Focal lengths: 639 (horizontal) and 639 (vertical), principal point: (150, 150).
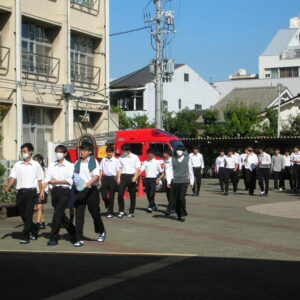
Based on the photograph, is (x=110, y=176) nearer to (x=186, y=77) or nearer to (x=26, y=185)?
(x=26, y=185)

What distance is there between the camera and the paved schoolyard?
25.5 ft

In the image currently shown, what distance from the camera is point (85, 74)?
32.2 metres

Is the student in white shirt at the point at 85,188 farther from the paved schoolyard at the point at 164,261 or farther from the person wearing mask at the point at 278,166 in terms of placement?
the person wearing mask at the point at 278,166

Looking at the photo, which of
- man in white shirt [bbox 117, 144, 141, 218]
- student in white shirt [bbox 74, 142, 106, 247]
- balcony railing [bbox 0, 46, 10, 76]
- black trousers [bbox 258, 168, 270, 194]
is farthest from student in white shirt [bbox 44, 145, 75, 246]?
balcony railing [bbox 0, 46, 10, 76]

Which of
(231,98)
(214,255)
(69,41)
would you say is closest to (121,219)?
(214,255)

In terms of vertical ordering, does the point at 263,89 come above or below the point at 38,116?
above

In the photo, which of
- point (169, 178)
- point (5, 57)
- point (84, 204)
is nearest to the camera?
point (84, 204)

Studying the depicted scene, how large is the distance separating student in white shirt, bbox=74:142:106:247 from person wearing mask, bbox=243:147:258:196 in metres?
12.9

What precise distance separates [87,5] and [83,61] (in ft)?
9.11

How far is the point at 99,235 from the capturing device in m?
12.0

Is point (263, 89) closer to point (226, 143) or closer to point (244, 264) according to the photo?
point (226, 143)

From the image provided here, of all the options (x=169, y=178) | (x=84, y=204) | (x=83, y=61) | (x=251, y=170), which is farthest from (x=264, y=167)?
(x=84, y=204)

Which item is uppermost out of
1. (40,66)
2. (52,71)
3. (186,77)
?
(186,77)

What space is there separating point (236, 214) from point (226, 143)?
21.7m
